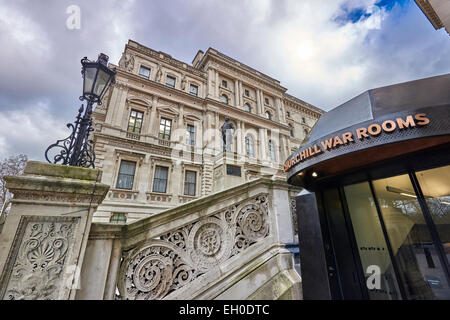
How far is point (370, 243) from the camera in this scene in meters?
3.86

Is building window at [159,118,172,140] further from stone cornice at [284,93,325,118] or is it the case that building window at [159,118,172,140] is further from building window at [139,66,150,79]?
stone cornice at [284,93,325,118]

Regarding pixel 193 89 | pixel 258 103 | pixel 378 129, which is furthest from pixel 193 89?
pixel 378 129

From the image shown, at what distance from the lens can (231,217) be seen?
3553 millimetres

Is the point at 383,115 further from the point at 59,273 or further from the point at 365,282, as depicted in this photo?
the point at 59,273

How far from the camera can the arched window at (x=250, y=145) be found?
79.6 feet

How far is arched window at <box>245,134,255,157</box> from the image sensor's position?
24261 mm

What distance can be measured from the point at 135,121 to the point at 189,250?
18.2 metres

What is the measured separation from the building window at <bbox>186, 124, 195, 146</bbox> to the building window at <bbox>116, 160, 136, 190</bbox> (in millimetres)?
6053

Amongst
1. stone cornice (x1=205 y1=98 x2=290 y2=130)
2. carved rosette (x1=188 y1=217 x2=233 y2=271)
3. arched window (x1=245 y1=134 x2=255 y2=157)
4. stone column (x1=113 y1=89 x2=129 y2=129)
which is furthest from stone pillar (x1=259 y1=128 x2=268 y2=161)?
carved rosette (x1=188 y1=217 x2=233 y2=271)

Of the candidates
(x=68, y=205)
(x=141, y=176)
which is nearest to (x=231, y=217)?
(x=68, y=205)

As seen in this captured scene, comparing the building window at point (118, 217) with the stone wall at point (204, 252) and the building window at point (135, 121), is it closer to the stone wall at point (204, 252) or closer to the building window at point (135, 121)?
the building window at point (135, 121)

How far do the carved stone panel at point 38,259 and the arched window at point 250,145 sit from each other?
2239 cm

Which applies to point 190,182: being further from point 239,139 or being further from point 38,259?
point 38,259

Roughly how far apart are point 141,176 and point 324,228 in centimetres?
1545
